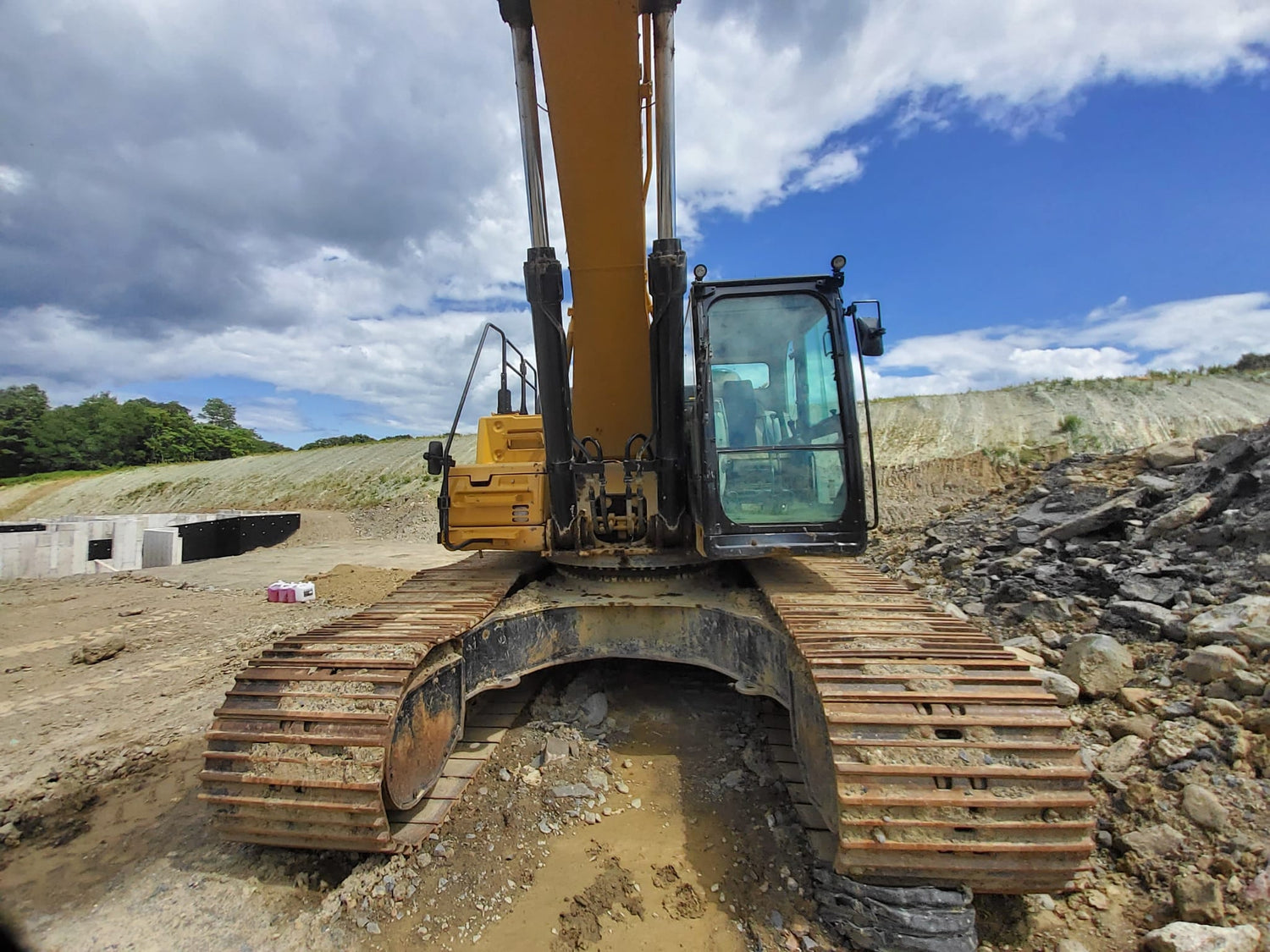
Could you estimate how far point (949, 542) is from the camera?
330 inches

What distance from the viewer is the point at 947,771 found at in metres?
2.21

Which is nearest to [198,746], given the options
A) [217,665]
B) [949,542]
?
[217,665]

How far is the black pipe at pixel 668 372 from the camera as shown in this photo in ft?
11.6

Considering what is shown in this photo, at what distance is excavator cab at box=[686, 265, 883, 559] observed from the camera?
3.54 meters

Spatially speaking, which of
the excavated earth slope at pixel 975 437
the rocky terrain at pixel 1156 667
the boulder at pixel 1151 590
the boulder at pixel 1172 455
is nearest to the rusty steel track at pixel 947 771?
the rocky terrain at pixel 1156 667

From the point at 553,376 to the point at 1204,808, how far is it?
358 centimetres

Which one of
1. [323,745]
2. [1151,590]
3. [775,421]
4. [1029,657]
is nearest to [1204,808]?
[1029,657]

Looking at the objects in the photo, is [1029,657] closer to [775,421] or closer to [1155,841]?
[1155,841]

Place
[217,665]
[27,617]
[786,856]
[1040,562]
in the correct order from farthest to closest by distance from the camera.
A: [27,617], [1040,562], [217,665], [786,856]

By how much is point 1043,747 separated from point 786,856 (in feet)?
3.68

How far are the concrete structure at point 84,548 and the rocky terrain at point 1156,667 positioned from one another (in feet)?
46.6

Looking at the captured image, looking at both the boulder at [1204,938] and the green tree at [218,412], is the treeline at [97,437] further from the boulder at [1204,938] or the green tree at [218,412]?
the boulder at [1204,938]

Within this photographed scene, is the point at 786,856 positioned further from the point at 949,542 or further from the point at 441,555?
the point at 441,555

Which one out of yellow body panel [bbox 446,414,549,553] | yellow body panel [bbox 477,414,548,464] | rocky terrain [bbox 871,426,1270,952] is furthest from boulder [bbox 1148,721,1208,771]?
yellow body panel [bbox 477,414,548,464]
